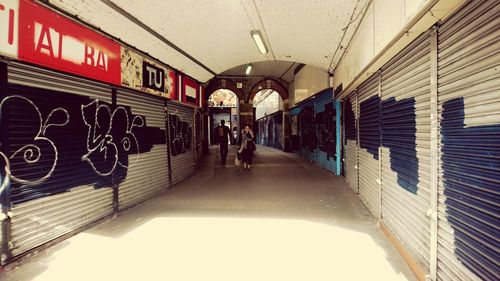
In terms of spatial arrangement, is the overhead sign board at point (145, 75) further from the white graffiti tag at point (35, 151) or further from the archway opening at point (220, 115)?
the archway opening at point (220, 115)

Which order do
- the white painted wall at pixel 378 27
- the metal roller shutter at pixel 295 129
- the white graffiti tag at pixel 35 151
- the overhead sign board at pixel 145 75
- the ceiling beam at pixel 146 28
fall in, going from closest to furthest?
1. the white painted wall at pixel 378 27
2. the white graffiti tag at pixel 35 151
3. the ceiling beam at pixel 146 28
4. the overhead sign board at pixel 145 75
5. the metal roller shutter at pixel 295 129

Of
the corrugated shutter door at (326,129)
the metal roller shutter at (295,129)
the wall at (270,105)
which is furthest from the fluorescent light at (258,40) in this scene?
the wall at (270,105)

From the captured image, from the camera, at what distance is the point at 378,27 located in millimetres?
4145

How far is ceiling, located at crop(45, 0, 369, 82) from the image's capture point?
493 centimetres

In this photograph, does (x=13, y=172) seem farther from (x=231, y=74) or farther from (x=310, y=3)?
(x=231, y=74)

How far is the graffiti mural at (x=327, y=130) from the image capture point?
10281 millimetres

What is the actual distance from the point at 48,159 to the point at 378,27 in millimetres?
4788

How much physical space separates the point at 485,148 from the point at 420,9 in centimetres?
120

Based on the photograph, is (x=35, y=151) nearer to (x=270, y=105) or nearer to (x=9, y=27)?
(x=9, y=27)

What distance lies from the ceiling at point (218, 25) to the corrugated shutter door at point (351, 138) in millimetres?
1383

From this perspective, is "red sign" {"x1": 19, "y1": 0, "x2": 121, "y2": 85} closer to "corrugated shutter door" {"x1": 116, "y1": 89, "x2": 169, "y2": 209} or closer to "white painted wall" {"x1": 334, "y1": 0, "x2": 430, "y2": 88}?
"corrugated shutter door" {"x1": 116, "y1": 89, "x2": 169, "y2": 209}

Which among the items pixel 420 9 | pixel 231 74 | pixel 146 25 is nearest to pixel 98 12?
pixel 146 25

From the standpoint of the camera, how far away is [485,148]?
203 centimetres

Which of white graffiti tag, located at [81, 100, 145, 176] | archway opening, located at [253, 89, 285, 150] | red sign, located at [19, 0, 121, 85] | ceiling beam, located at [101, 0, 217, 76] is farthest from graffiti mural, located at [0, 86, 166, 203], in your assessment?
archway opening, located at [253, 89, 285, 150]
